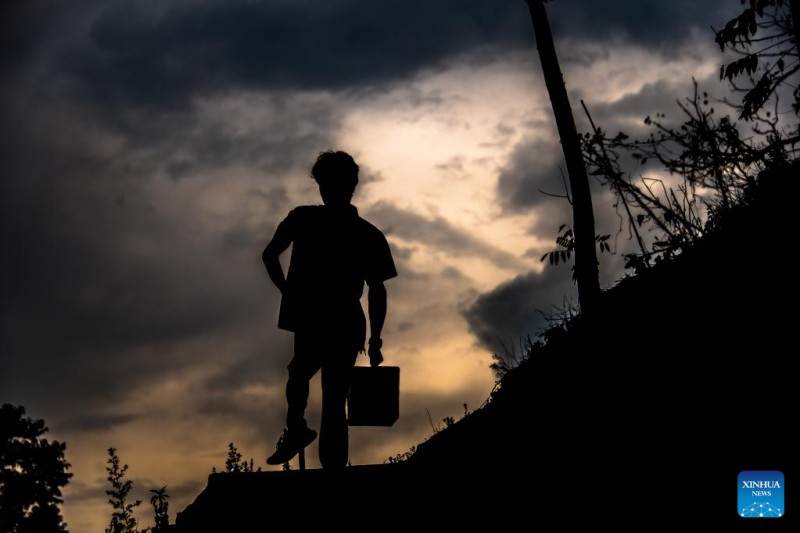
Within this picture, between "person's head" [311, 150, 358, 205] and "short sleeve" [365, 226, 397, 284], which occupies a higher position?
"person's head" [311, 150, 358, 205]

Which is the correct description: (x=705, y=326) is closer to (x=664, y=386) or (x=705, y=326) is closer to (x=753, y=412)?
(x=664, y=386)

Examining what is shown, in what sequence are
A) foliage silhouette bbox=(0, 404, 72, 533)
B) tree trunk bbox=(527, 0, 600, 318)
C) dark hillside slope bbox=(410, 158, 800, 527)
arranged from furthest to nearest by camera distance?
1. foliage silhouette bbox=(0, 404, 72, 533)
2. tree trunk bbox=(527, 0, 600, 318)
3. dark hillside slope bbox=(410, 158, 800, 527)

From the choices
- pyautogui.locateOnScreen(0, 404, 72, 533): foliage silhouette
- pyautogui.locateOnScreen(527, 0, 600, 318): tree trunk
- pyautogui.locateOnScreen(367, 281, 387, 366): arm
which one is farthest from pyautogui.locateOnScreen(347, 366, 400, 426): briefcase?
pyautogui.locateOnScreen(0, 404, 72, 533): foliage silhouette

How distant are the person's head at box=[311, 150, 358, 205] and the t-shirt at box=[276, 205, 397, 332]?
0.09 meters

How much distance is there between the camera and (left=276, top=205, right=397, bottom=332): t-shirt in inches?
263

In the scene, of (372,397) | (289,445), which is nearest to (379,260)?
(372,397)

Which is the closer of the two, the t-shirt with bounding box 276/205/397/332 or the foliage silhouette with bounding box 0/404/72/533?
the t-shirt with bounding box 276/205/397/332

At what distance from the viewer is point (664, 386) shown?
5.48 m

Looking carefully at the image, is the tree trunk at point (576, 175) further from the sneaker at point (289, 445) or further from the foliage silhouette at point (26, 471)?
the foliage silhouette at point (26, 471)

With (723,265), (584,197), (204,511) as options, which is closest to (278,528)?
(204,511)

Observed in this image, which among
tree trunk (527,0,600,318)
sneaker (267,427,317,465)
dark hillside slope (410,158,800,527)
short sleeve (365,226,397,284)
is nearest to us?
dark hillside slope (410,158,800,527)

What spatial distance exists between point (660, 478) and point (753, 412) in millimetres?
671

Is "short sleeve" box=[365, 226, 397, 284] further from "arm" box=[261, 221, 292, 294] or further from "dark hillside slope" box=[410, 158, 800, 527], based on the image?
"dark hillside slope" box=[410, 158, 800, 527]

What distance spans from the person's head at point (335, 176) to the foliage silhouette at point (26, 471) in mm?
34901
